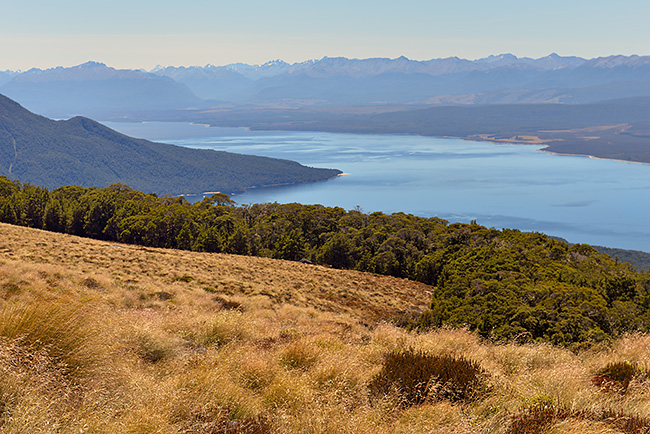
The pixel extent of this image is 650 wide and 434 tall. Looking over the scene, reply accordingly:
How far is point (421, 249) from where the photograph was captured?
45812 mm

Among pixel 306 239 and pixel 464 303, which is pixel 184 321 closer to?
pixel 464 303

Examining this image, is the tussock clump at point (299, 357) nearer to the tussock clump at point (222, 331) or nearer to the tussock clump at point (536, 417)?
the tussock clump at point (222, 331)

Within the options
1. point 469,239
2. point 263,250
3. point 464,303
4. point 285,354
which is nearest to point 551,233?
point 469,239

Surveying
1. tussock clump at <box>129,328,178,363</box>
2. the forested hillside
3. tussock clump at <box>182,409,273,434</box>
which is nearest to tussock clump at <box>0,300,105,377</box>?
tussock clump at <box>129,328,178,363</box>

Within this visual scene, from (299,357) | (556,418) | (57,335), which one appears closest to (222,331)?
(299,357)

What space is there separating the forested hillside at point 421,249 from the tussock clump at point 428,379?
336 inches

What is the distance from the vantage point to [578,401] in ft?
16.7

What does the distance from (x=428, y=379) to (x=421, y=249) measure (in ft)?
135

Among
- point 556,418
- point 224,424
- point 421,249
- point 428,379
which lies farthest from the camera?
point 421,249

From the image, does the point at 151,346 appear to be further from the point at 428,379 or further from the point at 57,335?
the point at 428,379

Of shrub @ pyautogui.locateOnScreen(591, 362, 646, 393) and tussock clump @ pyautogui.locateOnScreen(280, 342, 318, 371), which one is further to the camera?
tussock clump @ pyautogui.locateOnScreen(280, 342, 318, 371)

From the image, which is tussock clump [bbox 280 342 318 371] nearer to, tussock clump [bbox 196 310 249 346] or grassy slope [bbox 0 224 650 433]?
grassy slope [bbox 0 224 650 433]

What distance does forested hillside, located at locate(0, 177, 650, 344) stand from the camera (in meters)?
16.4

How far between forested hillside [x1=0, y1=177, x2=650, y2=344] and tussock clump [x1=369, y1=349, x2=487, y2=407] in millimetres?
8529
